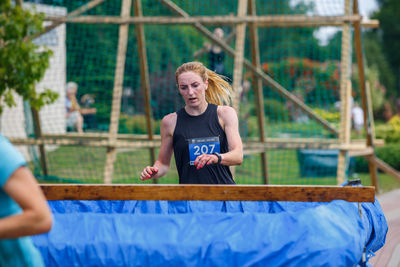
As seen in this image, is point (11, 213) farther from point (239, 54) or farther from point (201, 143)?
point (239, 54)

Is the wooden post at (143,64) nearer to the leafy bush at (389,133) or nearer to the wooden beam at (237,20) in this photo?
the wooden beam at (237,20)

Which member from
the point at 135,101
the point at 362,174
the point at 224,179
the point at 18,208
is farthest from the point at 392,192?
the point at 135,101

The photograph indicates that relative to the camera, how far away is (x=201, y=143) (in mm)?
4277

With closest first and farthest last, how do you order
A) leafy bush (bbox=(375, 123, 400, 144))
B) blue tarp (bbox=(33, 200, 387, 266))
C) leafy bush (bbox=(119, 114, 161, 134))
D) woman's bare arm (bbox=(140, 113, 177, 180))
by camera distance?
blue tarp (bbox=(33, 200, 387, 266)) < woman's bare arm (bbox=(140, 113, 177, 180)) < leafy bush (bbox=(119, 114, 161, 134)) < leafy bush (bbox=(375, 123, 400, 144))

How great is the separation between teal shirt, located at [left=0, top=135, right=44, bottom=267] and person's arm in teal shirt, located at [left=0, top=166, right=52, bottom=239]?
0.03 m

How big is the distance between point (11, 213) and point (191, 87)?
7.84 ft

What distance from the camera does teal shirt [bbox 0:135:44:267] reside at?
1.91 m

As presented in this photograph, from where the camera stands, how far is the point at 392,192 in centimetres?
1023

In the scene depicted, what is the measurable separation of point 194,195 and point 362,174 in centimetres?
1065

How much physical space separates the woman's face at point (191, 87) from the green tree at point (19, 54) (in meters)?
4.00

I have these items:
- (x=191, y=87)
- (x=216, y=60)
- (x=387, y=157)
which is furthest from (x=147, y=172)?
(x=387, y=157)

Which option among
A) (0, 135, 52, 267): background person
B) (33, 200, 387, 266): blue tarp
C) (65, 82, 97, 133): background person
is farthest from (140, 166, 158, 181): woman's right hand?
(65, 82, 97, 133): background person

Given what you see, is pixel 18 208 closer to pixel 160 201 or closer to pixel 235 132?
pixel 160 201

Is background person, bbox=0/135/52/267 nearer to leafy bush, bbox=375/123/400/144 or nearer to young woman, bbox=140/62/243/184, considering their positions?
young woman, bbox=140/62/243/184
